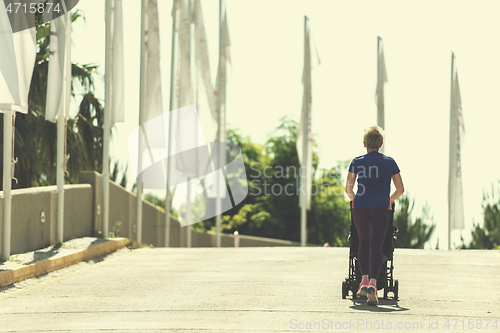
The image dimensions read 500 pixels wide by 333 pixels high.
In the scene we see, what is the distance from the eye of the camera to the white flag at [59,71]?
13.9 meters

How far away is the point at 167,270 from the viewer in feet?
36.7

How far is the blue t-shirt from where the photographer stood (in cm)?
738

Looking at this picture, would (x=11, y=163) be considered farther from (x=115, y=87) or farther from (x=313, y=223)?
(x=313, y=223)

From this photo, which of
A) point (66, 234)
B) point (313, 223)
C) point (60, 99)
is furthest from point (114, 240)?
point (313, 223)

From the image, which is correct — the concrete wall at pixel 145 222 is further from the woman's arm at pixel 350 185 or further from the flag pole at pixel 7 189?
the woman's arm at pixel 350 185

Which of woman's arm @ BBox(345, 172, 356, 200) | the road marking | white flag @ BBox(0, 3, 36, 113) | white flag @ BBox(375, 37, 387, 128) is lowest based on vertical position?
the road marking

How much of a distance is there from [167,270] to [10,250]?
251 centimetres

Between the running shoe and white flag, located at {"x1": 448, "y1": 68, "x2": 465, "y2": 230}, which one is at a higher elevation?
white flag, located at {"x1": 448, "y1": 68, "x2": 465, "y2": 230}

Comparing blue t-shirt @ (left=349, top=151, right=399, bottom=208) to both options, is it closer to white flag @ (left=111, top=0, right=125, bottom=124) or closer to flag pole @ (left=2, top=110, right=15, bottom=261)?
flag pole @ (left=2, top=110, right=15, bottom=261)

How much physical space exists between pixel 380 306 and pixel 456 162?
20.9 m

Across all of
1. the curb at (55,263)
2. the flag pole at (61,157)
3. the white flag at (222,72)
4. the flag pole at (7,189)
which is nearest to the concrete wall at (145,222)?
the curb at (55,263)

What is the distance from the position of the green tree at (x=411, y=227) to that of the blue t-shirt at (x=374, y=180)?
88.2ft

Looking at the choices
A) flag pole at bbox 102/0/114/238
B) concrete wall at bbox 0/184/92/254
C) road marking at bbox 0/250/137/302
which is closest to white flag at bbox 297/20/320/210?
flag pole at bbox 102/0/114/238

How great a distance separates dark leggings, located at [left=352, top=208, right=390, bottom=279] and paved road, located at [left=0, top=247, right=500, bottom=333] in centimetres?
40
